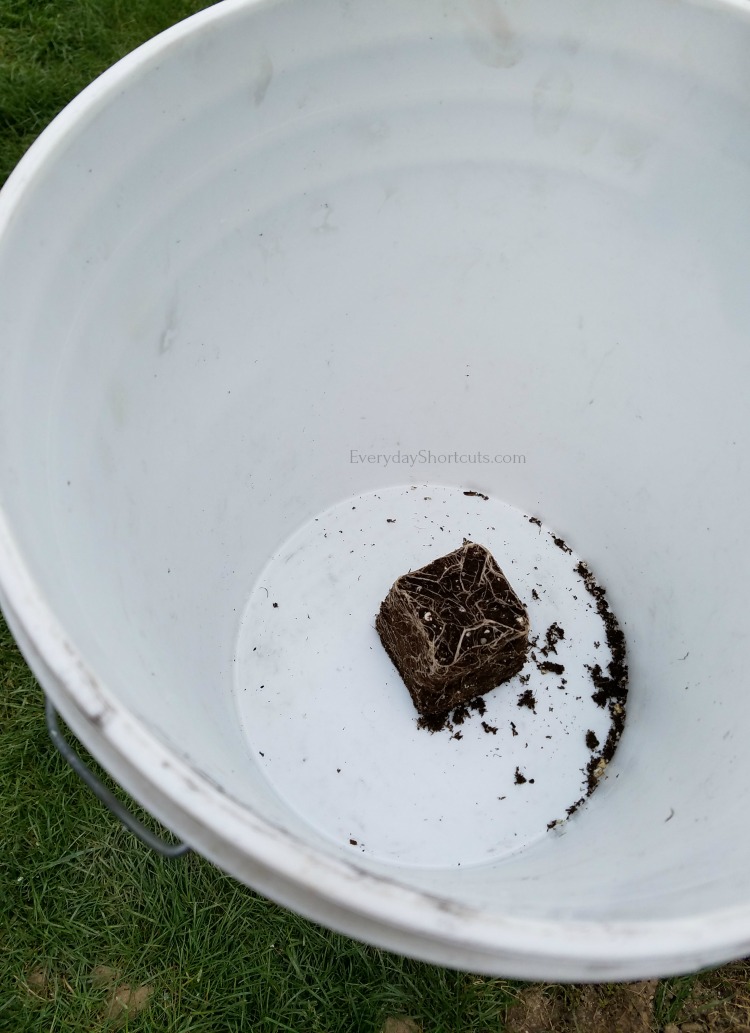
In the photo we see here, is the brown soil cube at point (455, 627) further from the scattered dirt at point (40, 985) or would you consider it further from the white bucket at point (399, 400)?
the scattered dirt at point (40, 985)

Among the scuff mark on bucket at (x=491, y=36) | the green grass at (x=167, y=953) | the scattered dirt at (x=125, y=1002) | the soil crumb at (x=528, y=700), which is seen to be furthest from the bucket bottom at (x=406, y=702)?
the scuff mark on bucket at (x=491, y=36)

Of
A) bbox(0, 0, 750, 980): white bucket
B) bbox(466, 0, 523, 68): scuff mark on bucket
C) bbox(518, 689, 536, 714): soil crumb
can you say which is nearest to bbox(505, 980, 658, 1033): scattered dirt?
bbox(0, 0, 750, 980): white bucket

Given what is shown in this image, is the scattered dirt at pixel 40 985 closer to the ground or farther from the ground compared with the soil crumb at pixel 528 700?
farther from the ground

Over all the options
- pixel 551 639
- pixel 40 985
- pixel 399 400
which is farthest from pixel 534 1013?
pixel 399 400

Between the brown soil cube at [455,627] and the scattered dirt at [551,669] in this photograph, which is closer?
the brown soil cube at [455,627]

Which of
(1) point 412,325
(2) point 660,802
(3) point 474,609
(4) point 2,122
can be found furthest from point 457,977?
(4) point 2,122

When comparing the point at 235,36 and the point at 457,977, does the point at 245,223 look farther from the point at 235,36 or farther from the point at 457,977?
the point at 457,977

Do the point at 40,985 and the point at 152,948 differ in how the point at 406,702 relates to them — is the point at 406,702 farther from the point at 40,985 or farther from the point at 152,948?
the point at 40,985

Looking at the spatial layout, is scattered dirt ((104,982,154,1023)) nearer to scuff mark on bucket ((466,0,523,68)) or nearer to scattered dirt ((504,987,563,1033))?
scattered dirt ((504,987,563,1033))
